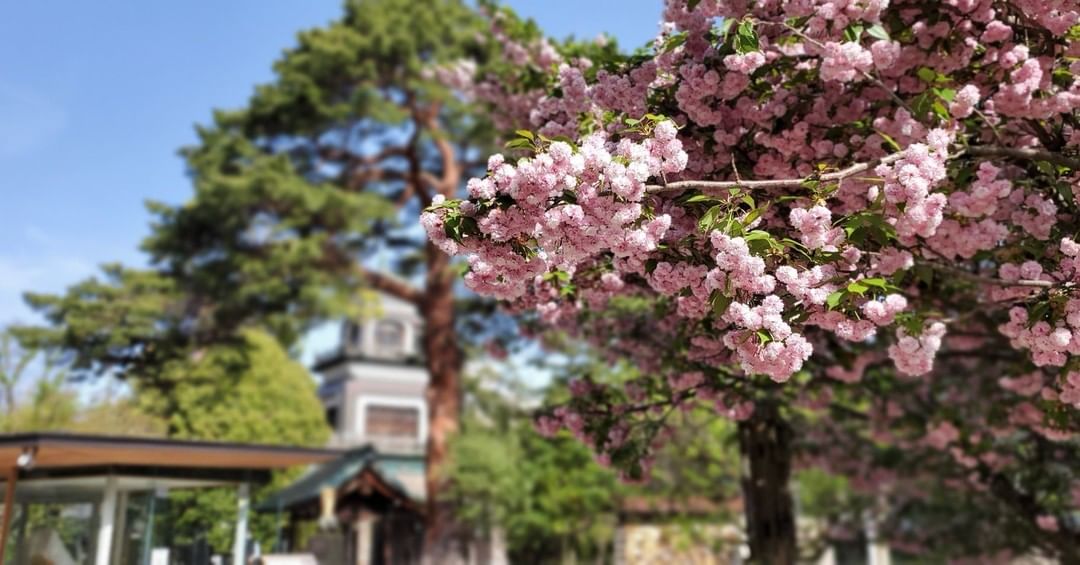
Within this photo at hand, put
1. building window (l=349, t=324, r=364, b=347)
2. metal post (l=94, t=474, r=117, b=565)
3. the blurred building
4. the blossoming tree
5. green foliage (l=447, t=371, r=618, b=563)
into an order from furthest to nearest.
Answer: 1. building window (l=349, t=324, r=364, b=347)
2. the blurred building
3. green foliage (l=447, t=371, r=618, b=563)
4. metal post (l=94, t=474, r=117, b=565)
5. the blossoming tree

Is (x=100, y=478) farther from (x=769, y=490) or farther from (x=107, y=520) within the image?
(x=769, y=490)

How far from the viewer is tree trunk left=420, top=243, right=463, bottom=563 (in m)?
21.5

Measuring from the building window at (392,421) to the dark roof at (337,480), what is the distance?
1610cm

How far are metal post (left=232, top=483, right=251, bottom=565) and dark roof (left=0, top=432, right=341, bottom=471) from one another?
382 mm

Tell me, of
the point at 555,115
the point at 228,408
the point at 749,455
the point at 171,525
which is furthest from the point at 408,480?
the point at 555,115

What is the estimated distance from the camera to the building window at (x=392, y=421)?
3853 cm

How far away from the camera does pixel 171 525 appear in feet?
38.7

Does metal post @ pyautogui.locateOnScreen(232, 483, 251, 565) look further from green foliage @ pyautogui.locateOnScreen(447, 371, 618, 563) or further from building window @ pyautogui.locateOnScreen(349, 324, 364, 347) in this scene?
building window @ pyautogui.locateOnScreen(349, 324, 364, 347)

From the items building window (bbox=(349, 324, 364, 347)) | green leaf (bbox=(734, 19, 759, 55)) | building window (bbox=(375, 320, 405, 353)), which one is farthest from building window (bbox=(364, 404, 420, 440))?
green leaf (bbox=(734, 19, 759, 55))

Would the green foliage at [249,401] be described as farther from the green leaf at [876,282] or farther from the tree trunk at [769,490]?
the green leaf at [876,282]

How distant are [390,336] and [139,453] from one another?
3064cm

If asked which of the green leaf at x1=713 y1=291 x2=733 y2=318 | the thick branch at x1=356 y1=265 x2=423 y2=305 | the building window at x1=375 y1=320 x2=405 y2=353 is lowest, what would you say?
the green leaf at x1=713 y1=291 x2=733 y2=318

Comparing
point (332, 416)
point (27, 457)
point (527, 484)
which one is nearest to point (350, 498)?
point (527, 484)

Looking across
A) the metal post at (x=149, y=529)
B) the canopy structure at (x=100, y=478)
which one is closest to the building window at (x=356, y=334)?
the canopy structure at (x=100, y=478)
